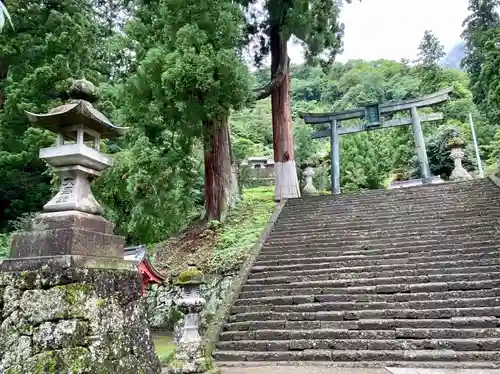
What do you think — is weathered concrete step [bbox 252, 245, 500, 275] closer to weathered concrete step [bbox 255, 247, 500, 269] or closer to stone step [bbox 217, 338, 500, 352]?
weathered concrete step [bbox 255, 247, 500, 269]

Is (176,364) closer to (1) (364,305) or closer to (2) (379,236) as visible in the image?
(1) (364,305)

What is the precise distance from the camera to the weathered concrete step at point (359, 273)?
250 inches

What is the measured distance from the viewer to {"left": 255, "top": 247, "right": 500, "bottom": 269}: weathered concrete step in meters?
6.74

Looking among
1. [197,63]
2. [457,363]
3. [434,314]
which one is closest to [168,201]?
[197,63]

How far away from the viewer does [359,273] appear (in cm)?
689

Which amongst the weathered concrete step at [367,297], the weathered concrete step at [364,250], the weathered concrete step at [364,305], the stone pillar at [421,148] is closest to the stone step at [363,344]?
the weathered concrete step at [364,305]

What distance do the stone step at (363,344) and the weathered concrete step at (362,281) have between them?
1322mm

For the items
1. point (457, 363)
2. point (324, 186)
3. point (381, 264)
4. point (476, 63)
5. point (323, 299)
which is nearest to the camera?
point (457, 363)

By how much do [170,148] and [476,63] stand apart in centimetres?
1797

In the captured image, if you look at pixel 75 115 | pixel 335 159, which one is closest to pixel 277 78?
pixel 335 159

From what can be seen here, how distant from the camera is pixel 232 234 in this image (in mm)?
9688

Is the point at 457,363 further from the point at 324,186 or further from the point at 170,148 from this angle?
the point at 324,186

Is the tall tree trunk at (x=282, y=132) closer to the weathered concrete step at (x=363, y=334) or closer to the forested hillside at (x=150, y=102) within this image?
the forested hillside at (x=150, y=102)

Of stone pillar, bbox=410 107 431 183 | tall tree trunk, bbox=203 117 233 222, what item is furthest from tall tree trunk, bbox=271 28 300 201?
stone pillar, bbox=410 107 431 183
